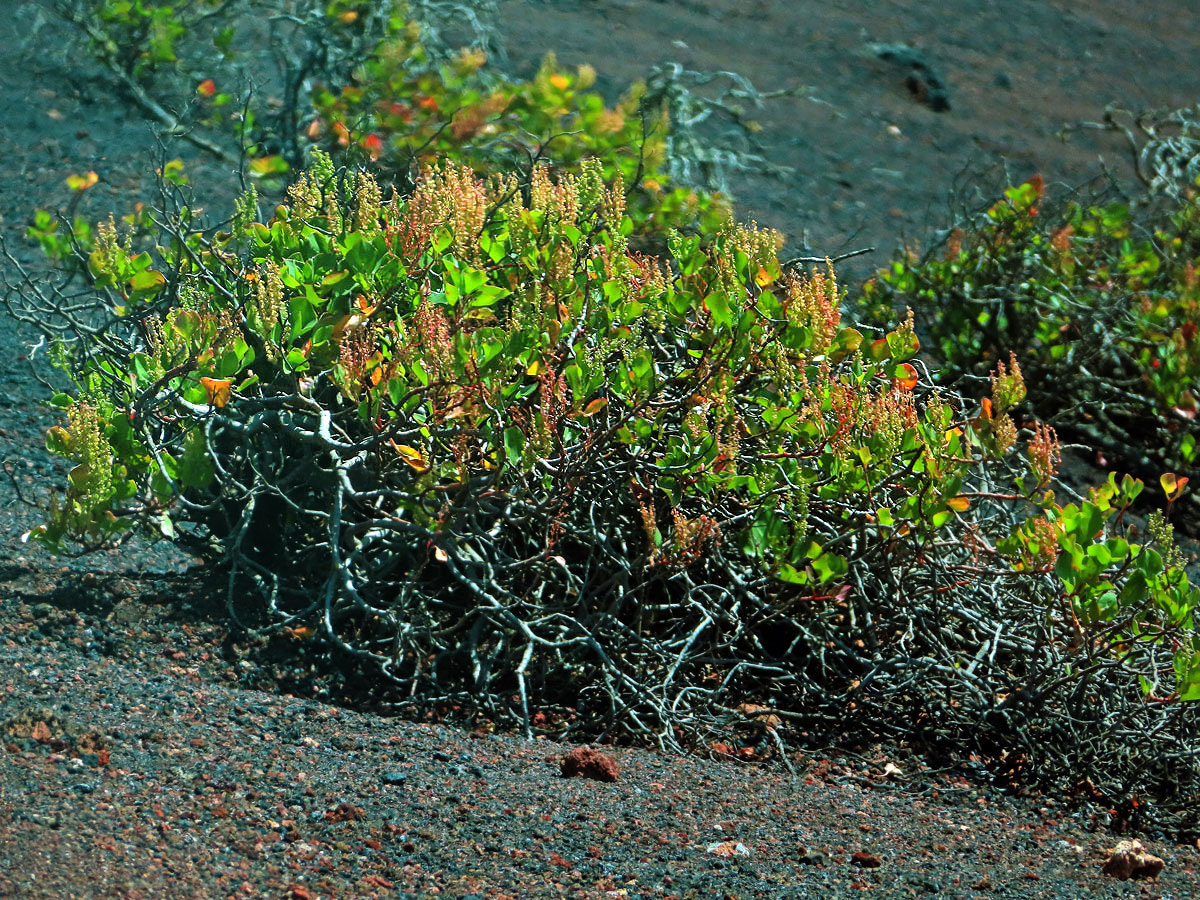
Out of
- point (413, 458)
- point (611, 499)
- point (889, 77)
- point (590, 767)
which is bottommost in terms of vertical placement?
point (590, 767)

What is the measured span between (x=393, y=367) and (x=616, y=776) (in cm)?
90

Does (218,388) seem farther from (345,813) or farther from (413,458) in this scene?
(345,813)

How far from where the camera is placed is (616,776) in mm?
2471

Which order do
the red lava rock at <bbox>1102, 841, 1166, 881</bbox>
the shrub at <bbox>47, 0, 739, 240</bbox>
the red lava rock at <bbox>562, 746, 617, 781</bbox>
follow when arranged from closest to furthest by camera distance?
the red lava rock at <bbox>1102, 841, 1166, 881</bbox>
the red lava rock at <bbox>562, 746, 617, 781</bbox>
the shrub at <bbox>47, 0, 739, 240</bbox>

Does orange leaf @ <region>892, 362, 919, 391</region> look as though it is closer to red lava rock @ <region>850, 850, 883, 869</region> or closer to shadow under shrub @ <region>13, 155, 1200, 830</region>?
shadow under shrub @ <region>13, 155, 1200, 830</region>

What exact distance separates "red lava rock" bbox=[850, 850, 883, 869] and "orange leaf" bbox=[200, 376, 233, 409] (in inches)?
56.1

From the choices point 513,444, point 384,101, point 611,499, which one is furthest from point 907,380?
point 384,101

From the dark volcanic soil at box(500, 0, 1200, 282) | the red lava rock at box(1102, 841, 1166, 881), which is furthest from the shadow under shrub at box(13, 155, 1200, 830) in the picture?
the dark volcanic soil at box(500, 0, 1200, 282)

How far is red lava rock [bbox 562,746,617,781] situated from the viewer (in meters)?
2.46

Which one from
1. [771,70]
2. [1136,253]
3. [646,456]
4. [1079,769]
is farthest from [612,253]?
[771,70]

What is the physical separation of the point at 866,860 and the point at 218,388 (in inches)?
57.4

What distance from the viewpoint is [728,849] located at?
7.32 ft

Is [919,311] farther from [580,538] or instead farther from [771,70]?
[771,70]

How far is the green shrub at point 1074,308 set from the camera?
4.77m
